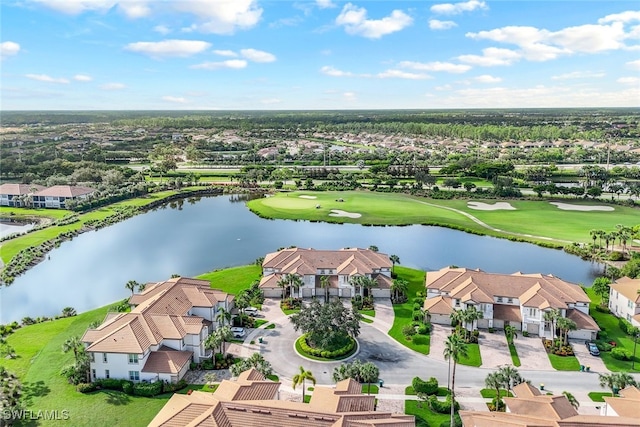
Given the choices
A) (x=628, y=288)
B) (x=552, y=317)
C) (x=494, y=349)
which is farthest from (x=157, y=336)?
(x=628, y=288)

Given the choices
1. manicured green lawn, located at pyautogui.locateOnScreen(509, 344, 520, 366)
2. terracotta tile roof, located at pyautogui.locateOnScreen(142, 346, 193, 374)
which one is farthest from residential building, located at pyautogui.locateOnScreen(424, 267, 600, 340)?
terracotta tile roof, located at pyautogui.locateOnScreen(142, 346, 193, 374)

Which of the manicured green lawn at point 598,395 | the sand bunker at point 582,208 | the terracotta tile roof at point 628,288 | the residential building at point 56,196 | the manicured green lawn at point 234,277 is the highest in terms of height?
the residential building at point 56,196

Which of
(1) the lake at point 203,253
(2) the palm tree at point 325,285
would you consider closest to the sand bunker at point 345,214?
(1) the lake at point 203,253

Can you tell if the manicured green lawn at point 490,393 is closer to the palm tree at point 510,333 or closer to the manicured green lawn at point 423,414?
the manicured green lawn at point 423,414

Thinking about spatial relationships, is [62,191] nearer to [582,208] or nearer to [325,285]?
[325,285]

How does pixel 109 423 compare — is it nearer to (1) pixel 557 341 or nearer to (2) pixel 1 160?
(1) pixel 557 341

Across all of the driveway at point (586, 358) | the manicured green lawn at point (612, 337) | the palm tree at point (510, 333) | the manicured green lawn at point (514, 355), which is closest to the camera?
the driveway at point (586, 358)

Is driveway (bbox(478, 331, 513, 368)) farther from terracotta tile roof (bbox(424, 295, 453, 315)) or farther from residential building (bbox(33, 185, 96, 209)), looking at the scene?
residential building (bbox(33, 185, 96, 209))
